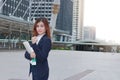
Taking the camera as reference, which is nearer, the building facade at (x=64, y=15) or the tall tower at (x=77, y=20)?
the building facade at (x=64, y=15)

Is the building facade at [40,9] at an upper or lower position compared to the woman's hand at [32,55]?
upper

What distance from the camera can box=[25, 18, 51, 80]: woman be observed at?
426cm

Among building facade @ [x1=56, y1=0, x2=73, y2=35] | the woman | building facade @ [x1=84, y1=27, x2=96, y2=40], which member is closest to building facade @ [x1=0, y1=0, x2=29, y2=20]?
building facade @ [x1=56, y1=0, x2=73, y2=35]

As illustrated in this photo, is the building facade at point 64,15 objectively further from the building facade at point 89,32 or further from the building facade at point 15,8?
the building facade at point 89,32

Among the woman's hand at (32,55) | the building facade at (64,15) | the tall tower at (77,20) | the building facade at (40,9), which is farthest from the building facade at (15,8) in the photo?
the woman's hand at (32,55)

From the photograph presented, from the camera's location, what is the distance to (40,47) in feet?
14.1

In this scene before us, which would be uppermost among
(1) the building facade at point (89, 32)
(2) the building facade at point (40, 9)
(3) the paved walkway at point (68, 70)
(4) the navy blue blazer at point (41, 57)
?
(2) the building facade at point (40, 9)

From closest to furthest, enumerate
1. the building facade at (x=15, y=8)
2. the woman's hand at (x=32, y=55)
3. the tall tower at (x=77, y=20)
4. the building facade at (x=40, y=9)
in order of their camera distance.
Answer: the woman's hand at (x=32, y=55) → the building facade at (x=15, y=8) → the building facade at (x=40, y=9) → the tall tower at (x=77, y=20)

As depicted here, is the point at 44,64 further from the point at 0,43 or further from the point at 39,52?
the point at 0,43

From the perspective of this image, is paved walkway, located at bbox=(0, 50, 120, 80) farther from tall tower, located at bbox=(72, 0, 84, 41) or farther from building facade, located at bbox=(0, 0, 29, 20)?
tall tower, located at bbox=(72, 0, 84, 41)

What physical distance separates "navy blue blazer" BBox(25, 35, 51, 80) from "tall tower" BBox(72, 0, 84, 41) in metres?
132

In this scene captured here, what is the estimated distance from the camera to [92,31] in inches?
6609

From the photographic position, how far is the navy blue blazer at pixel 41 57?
4.26 meters

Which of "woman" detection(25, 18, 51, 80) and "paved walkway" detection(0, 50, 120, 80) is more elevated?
"woman" detection(25, 18, 51, 80)
